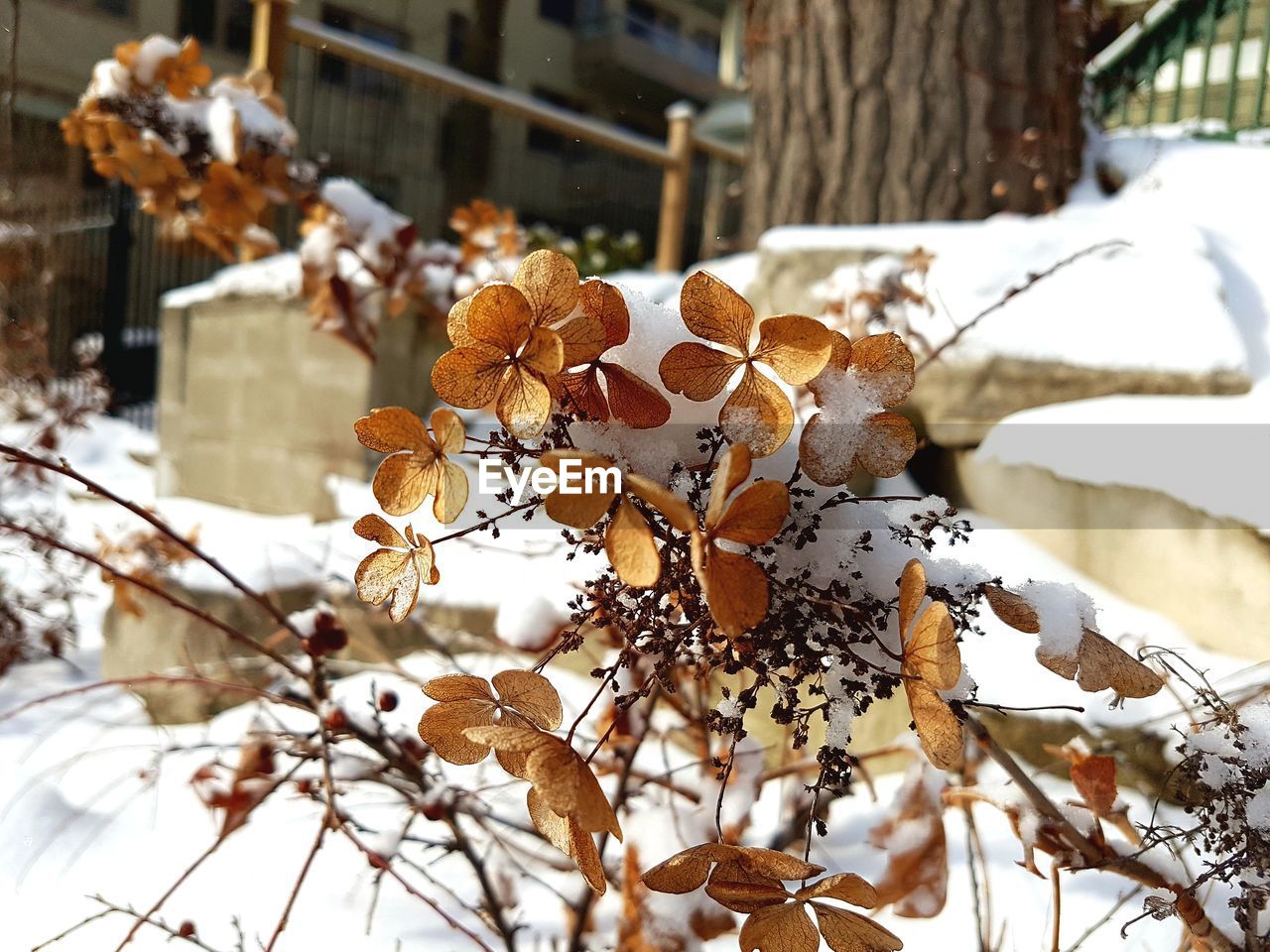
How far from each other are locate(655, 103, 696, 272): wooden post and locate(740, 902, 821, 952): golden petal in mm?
3205

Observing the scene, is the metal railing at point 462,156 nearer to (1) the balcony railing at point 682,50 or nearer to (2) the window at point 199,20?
(2) the window at point 199,20

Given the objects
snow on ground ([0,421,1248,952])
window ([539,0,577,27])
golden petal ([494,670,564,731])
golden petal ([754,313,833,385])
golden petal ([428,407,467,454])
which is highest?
window ([539,0,577,27])

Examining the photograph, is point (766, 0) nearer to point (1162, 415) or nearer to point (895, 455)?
point (1162, 415)

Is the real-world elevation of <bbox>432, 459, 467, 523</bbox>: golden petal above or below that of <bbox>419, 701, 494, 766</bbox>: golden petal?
above

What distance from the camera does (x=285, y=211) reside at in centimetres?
319

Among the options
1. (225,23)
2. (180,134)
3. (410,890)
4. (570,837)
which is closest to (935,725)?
(570,837)

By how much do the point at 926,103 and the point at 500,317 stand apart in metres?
1.98

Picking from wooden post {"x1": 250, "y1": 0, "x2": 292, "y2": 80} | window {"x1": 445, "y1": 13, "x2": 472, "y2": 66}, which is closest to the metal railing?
wooden post {"x1": 250, "y1": 0, "x2": 292, "y2": 80}

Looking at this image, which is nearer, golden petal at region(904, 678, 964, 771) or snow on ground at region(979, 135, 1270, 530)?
golden petal at region(904, 678, 964, 771)

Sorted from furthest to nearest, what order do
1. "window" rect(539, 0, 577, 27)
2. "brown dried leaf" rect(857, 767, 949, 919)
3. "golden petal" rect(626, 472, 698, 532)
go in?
1. "window" rect(539, 0, 577, 27)
2. "brown dried leaf" rect(857, 767, 949, 919)
3. "golden petal" rect(626, 472, 698, 532)

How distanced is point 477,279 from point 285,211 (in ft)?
6.48

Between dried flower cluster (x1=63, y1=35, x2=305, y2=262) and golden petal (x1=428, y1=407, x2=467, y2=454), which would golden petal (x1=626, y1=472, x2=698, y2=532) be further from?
dried flower cluster (x1=63, y1=35, x2=305, y2=262)

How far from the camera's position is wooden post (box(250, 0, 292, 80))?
2.41 metres

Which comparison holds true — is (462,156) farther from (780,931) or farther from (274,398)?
(780,931)
